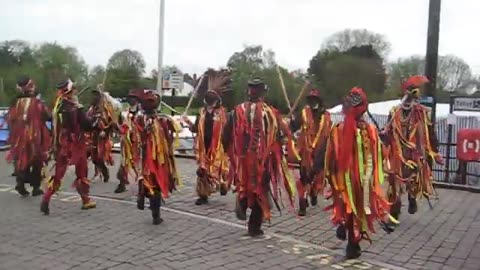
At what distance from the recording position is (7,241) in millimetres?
6711

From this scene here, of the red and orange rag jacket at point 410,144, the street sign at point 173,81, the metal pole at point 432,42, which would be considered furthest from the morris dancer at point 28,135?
the street sign at point 173,81

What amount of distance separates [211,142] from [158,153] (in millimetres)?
1883

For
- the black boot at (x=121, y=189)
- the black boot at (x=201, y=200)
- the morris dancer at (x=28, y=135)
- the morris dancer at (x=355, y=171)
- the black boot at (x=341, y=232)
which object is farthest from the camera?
the black boot at (x=121, y=189)

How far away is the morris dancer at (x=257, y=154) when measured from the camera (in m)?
7.03

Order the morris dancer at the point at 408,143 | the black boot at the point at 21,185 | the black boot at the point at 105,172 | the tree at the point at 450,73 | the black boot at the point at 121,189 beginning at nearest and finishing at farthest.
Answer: the morris dancer at the point at 408,143
the black boot at the point at 21,185
the black boot at the point at 121,189
the black boot at the point at 105,172
the tree at the point at 450,73

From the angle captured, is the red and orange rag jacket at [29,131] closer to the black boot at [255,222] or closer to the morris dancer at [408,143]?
the black boot at [255,222]

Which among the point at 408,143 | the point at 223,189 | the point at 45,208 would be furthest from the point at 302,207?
the point at 45,208

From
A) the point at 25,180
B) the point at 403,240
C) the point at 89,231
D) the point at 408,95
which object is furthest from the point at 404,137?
the point at 25,180

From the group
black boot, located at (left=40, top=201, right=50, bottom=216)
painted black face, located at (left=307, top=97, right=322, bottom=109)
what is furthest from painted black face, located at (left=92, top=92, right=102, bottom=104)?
painted black face, located at (left=307, top=97, right=322, bottom=109)

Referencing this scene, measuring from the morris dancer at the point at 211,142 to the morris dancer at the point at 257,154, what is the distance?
6.77 feet

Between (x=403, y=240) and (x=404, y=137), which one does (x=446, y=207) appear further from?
(x=403, y=240)

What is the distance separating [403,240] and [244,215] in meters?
1.93

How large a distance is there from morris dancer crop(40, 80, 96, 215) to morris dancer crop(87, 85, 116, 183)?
1.86 metres

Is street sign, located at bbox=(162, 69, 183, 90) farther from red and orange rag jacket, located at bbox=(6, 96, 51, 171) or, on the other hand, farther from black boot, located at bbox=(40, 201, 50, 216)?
black boot, located at bbox=(40, 201, 50, 216)
